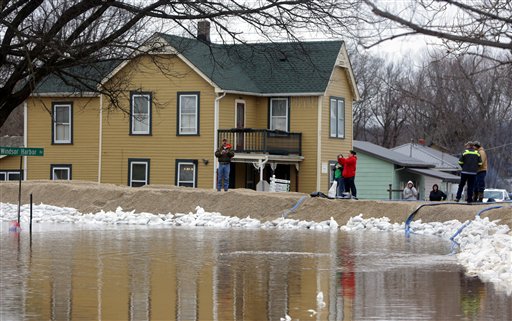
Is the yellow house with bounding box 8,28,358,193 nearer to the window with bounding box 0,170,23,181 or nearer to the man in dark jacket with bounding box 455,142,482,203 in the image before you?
the window with bounding box 0,170,23,181

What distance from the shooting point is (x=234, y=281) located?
17234 millimetres

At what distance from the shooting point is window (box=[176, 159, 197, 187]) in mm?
50094

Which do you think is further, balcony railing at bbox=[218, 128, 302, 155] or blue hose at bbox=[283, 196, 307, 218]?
balcony railing at bbox=[218, 128, 302, 155]

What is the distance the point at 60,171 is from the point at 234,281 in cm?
3793

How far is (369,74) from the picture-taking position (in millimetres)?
96250

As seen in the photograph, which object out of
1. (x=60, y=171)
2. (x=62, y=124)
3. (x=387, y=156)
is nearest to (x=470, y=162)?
(x=62, y=124)

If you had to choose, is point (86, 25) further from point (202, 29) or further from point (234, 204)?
point (234, 204)

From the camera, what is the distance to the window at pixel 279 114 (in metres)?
51.2

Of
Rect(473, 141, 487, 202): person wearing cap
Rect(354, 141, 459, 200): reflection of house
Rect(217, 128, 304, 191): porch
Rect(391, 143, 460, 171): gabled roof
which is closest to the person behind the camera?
Rect(473, 141, 487, 202): person wearing cap

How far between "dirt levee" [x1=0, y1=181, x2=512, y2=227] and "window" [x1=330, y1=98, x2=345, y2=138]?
15203mm

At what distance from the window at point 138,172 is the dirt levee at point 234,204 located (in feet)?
31.9

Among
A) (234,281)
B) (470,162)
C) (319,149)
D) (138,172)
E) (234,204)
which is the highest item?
(319,149)

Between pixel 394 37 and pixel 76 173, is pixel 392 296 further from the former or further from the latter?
pixel 76 173

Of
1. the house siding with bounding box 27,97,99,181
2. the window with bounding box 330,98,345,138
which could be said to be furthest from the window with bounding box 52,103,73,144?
the window with bounding box 330,98,345,138
